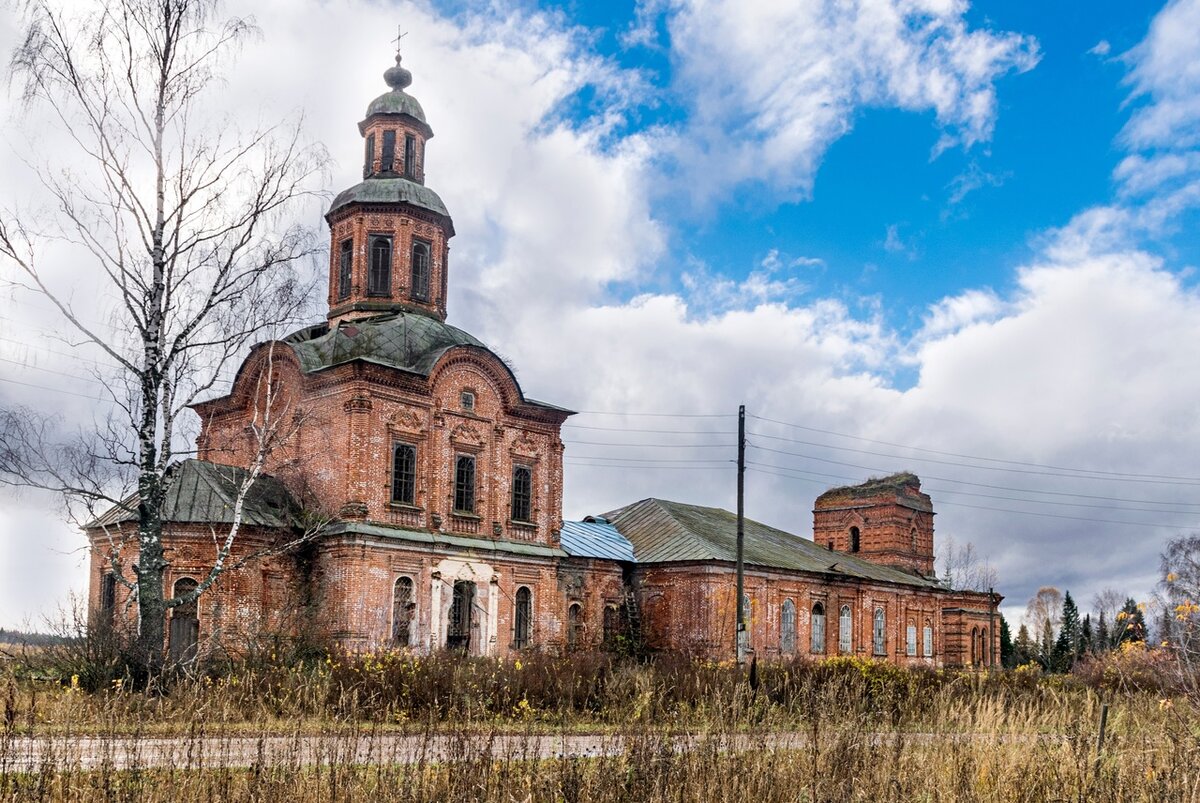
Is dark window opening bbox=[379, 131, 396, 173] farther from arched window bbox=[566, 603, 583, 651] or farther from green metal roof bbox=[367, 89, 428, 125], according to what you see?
arched window bbox=[566, 603, 583, 651]

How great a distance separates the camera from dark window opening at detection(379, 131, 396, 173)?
101 feet

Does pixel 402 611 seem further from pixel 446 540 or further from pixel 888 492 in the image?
pixel 888 492

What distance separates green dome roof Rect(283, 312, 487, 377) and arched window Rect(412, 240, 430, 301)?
111 centimetres

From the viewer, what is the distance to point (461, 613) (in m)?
27.6

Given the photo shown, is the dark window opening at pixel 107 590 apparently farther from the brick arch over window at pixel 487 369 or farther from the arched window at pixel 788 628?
the arched window at pixel 788 628

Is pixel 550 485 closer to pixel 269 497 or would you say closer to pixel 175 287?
pixel 269 497

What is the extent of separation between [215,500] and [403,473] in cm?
431

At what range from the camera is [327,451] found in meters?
26.3

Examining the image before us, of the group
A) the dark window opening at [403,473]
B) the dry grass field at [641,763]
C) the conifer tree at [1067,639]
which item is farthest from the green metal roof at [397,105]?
the conifer tree at [1067,639]

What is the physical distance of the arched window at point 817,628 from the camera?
35438 mm

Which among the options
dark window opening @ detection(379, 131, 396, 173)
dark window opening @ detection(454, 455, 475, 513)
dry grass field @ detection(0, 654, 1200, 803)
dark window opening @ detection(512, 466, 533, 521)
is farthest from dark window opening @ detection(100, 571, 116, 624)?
dry grass field @ detection(0, 654, 1200, 803)

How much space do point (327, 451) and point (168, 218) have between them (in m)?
9.30

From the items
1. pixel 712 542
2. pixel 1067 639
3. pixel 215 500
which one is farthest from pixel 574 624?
pixel 1067 639

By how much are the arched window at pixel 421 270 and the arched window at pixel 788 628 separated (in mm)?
14385
